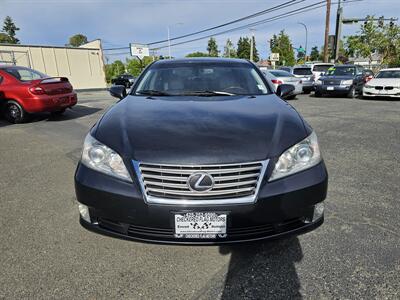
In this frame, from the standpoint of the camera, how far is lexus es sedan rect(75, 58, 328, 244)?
6.02ft

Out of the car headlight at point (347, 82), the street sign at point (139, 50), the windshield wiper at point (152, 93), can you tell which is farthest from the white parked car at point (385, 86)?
the street sign at point (139, 50)

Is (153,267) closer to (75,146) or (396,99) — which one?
(75,146)

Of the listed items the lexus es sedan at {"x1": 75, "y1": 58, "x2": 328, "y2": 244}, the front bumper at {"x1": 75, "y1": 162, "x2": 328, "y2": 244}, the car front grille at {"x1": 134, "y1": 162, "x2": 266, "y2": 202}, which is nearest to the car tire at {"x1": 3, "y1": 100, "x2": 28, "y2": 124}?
the lexus es sedan at {"x1": 75, "y1": 58, "x2": 328, "y2": 244}

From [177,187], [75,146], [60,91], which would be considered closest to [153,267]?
[177,187]

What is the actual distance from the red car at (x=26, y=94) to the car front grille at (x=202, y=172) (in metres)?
7.02

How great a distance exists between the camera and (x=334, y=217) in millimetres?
2816

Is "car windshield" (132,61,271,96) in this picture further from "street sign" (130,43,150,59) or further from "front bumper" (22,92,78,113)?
"street sign" (130,43,150,59)

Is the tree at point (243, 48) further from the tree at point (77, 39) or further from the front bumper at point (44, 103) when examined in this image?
the front bumper at point (44, 103)

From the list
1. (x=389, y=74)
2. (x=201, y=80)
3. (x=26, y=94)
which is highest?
(x=201, y=80)

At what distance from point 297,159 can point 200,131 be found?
677mm

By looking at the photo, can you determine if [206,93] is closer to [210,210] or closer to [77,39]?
[210,210]

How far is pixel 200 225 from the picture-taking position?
73.2 inches

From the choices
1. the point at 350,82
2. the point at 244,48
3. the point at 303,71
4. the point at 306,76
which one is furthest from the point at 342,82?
the point at 244,48

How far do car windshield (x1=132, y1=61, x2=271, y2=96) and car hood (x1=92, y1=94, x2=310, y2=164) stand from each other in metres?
0.46
